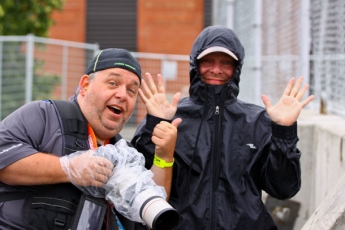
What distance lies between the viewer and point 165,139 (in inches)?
127

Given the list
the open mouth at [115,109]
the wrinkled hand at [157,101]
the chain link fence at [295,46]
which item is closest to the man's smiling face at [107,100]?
the open mouth at [115,109]

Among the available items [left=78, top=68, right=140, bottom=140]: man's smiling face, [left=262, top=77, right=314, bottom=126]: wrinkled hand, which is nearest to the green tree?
[left=78, top=68, right=140, bottom=140]: man's smiling face

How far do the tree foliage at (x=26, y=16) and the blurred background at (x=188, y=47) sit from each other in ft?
0.07

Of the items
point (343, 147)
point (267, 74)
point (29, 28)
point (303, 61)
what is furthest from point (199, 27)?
point (343, 147)

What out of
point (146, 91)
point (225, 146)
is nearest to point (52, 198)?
point (146, 91)

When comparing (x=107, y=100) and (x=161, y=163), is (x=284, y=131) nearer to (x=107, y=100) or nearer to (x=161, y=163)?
(x=161, y=163)

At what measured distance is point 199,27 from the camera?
18.7 meters

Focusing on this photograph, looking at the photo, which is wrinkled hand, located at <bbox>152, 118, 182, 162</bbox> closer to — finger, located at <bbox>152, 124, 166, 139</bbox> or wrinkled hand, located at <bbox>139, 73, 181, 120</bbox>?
finger, located at <bbox>152, 124, 166, 139</bbox>

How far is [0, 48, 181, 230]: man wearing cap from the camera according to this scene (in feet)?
8.84

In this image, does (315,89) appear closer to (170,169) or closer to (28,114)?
(170,169)

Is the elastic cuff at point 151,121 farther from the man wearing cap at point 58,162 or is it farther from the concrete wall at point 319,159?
the concrete wall at point 319,159

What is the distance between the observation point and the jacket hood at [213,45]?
11.6 ft

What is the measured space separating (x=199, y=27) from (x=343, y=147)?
1494 cm

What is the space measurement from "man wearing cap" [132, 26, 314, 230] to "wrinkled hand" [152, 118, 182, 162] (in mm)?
134
